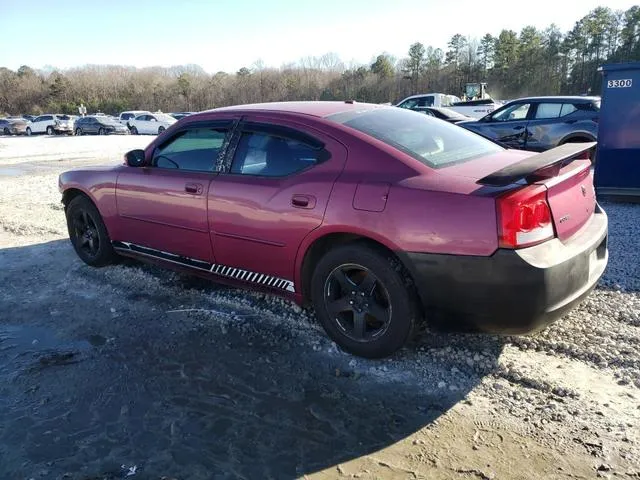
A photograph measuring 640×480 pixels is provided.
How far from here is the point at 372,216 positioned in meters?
2.97

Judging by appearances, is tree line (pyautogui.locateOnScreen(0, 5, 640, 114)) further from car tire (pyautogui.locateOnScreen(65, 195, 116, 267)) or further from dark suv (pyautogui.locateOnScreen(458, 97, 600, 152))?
car tire (pyautogui.locateOnScreen(65, 195, 116, 267))

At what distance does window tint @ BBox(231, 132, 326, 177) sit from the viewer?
343cm

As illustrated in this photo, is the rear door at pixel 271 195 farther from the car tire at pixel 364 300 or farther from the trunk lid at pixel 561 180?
the trunk lid at pixel 561 180

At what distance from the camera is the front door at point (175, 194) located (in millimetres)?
3949

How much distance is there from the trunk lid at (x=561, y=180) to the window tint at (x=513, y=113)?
26.5 feet

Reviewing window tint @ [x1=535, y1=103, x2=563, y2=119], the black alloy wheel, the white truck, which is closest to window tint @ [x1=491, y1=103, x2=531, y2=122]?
window tint @ [x1=535, y1=103, x2=563, y2=119]

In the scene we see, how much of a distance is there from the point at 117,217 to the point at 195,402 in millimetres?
2479

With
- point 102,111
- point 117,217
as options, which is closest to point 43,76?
point 102,111

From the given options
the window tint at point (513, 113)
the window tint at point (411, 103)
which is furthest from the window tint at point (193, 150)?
the window tint at point (411, 103)

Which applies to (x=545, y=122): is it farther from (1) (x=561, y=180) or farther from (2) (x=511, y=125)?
(1) (x=561, y=180)

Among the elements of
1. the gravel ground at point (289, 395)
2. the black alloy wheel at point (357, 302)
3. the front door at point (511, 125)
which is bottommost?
the gravel ground at point (289, 395)

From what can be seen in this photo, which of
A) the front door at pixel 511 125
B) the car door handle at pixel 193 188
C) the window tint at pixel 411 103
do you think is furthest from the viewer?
the window tint at pixel 411 103

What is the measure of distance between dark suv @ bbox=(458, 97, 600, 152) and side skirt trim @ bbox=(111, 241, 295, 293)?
7.97 metres

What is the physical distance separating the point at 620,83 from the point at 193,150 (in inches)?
240
